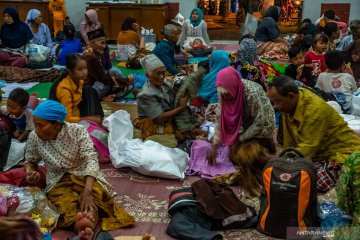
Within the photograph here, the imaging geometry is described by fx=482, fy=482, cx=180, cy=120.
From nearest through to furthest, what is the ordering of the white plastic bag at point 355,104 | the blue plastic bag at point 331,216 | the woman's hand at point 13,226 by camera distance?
the woman's hand at point 13,226
the blue plastic bag at point 331,216
the white plastic bag at point 355,104

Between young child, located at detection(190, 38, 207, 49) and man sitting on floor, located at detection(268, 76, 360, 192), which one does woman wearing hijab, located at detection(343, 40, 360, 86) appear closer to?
man sitting on floor, located at detection(268, 76, 360, 192)

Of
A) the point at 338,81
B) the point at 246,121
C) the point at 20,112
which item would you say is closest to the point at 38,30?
the point at 20,112

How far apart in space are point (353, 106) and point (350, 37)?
2.84m

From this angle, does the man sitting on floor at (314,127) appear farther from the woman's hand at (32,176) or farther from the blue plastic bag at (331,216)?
the woman's hand at (32,176)

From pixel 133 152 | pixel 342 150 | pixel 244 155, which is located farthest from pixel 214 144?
pixel 342 150

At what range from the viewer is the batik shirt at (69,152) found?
→ 328 cm

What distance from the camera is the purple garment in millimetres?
4117

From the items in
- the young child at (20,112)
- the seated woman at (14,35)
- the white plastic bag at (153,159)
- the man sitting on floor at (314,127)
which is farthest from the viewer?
the seated woman at (14,35)

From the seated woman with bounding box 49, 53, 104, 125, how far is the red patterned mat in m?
0.58

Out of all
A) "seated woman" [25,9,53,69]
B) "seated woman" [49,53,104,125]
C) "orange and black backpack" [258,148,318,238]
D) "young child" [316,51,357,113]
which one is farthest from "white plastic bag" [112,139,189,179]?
"seated woman" [25,9,53,69]

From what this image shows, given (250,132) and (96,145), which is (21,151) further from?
(250,132)

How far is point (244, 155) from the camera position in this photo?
12.6 feet

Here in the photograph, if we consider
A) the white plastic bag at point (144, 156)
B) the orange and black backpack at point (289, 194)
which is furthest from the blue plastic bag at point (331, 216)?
the white plastic bag at point (144, 156)

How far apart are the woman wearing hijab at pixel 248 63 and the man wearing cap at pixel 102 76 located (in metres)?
1.42
